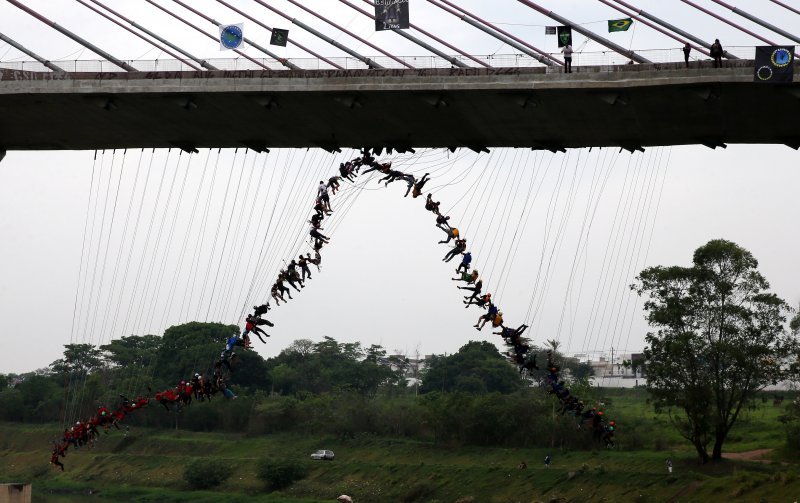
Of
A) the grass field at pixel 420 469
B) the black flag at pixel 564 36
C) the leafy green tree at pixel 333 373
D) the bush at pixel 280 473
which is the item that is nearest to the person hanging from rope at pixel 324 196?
the black flag at pixel 564 36

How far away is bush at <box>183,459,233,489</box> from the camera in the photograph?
63.3m

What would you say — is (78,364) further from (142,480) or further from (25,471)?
(142,480)

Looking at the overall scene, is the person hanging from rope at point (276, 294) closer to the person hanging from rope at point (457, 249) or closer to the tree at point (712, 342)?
the person hanging from rope at point (457, 249)

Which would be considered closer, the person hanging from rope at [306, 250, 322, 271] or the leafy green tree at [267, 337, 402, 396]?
the person hanging from rope at [306, 250, 322, 271]

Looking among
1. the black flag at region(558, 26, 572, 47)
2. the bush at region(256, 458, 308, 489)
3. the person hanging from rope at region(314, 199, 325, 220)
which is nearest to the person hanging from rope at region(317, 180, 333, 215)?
the person hanging from rope at region(314, 199, 325, 220)

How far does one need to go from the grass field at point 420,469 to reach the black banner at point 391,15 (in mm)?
21512

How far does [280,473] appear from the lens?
61.3 meters

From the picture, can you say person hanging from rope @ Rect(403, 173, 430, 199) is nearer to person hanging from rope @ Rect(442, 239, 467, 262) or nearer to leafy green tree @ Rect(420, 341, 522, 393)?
person hanging from rope @ Rect(442, 239, 467, 262)

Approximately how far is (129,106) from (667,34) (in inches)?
622

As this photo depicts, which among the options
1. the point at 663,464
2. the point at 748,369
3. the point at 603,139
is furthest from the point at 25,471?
the point at 603,139

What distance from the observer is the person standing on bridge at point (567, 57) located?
30.3 m

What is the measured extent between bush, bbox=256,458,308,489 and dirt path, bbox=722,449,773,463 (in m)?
23.1

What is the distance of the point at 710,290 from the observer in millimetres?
47375

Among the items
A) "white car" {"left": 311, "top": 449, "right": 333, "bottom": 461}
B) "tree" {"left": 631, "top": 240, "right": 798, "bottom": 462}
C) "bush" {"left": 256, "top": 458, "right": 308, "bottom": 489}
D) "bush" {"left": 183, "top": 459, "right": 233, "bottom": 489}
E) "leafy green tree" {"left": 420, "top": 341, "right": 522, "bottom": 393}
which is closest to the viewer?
"tree" {"left": 631, "top": 240, "right": 798, "bottom": 462}
